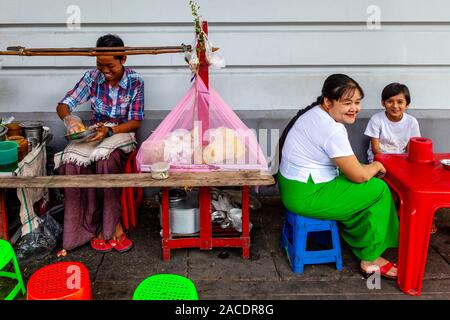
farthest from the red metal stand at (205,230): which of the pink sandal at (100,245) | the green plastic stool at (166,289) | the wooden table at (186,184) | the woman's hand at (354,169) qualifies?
the green plastic stool at (166,289)

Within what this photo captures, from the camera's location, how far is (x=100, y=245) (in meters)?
4.13

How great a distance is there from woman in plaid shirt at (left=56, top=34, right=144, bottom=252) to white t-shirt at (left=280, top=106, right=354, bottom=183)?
1356 millimetres

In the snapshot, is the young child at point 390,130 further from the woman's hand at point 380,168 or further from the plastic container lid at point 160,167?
the plastic container lid at point 160,167

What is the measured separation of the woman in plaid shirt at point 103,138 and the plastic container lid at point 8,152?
0.34 metres

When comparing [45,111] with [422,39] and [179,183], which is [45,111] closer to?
[179,183]

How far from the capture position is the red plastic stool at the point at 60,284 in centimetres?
292

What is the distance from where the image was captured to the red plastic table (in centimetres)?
326

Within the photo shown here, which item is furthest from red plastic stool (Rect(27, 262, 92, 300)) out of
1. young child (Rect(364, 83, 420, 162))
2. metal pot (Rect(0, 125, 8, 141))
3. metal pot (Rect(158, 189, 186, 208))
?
young child (Rect(364, 83, 420, 162))

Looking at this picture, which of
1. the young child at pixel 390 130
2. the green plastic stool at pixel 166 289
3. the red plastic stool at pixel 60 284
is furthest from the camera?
the young child at pixel 390 130

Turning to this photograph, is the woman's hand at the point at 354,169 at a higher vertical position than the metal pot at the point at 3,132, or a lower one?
lower

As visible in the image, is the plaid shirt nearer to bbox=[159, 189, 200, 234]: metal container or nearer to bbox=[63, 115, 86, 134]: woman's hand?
bbox=[63, 115, 86, 134]: woman's hand

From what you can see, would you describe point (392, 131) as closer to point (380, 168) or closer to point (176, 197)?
point (380, 168)
